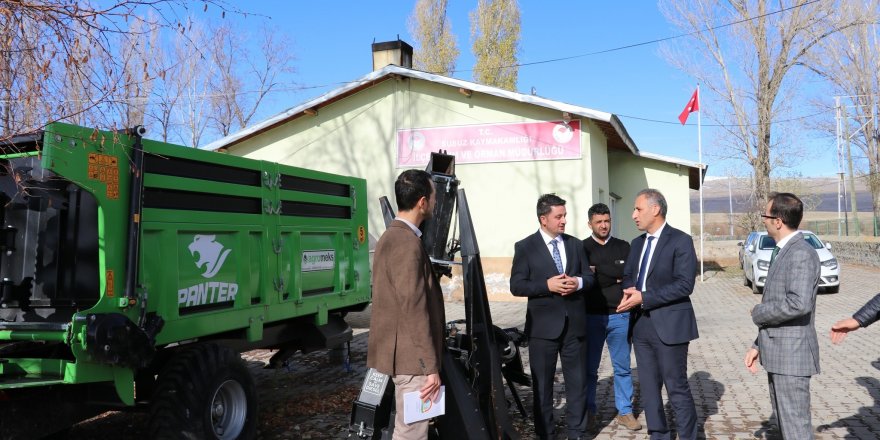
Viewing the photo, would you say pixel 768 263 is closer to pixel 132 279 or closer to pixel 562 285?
pixel 562 285

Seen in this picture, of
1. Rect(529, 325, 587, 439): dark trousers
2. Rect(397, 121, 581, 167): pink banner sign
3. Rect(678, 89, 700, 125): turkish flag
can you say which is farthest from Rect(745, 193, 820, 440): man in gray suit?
Rect(678, 89, 700, 125): turkish flag

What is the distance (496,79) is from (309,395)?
30.2 m

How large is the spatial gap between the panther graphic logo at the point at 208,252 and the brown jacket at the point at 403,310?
199 cm

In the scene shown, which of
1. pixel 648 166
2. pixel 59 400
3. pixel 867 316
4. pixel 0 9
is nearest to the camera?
pixel 0 9

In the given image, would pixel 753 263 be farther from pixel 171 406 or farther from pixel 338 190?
pixel 171 406

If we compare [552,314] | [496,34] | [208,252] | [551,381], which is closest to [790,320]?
[552,314]

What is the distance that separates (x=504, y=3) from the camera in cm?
3725

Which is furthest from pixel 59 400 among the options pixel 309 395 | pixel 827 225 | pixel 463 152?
pixel 827 225

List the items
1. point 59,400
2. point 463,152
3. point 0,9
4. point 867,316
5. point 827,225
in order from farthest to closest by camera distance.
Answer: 1. point 827,225
2. point 463,152
3. point 59,400
4. point 867,316
5. point 0,9

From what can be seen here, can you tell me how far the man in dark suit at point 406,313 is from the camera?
3.50 metres

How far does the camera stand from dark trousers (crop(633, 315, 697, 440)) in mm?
4832

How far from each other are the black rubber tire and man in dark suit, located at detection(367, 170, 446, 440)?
177 centimetres

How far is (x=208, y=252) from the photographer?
203 inches

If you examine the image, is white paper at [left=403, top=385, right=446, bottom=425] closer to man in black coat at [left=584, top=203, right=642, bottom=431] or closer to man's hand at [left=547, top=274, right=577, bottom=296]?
man's hand at [left=547, top=274, right=577, bottom=296]
